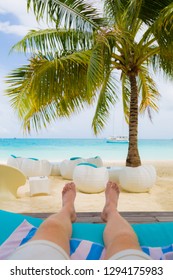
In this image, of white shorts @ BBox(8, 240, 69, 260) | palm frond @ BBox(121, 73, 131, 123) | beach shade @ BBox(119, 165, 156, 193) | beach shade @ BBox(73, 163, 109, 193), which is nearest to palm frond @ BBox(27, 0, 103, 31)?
palm frond @ BBox(121, 73, 131, 123)

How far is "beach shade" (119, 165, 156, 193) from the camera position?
13.2 ft

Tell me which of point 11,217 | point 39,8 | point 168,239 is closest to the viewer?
point 168,239

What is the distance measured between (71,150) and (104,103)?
46.5 feet

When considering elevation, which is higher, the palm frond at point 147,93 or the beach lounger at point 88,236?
the palm frond at point 147,93

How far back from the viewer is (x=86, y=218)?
1.85m

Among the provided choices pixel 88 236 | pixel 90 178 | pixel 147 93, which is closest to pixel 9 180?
pixel 90 178

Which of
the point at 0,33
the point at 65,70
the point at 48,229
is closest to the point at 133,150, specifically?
the point at 65,70

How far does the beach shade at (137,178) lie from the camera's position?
4012mm

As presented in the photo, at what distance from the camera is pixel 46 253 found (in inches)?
34.1

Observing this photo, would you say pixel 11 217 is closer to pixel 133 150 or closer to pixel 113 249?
pixel 113 249

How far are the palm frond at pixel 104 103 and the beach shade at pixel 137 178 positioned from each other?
1.30 meters

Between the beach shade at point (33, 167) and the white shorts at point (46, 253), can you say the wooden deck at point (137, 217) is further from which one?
the beach shade at point (33, 167)

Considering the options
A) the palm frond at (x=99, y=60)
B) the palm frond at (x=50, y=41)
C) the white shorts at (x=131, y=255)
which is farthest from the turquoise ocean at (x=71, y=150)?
the white shorts at (x=131, y=255)
